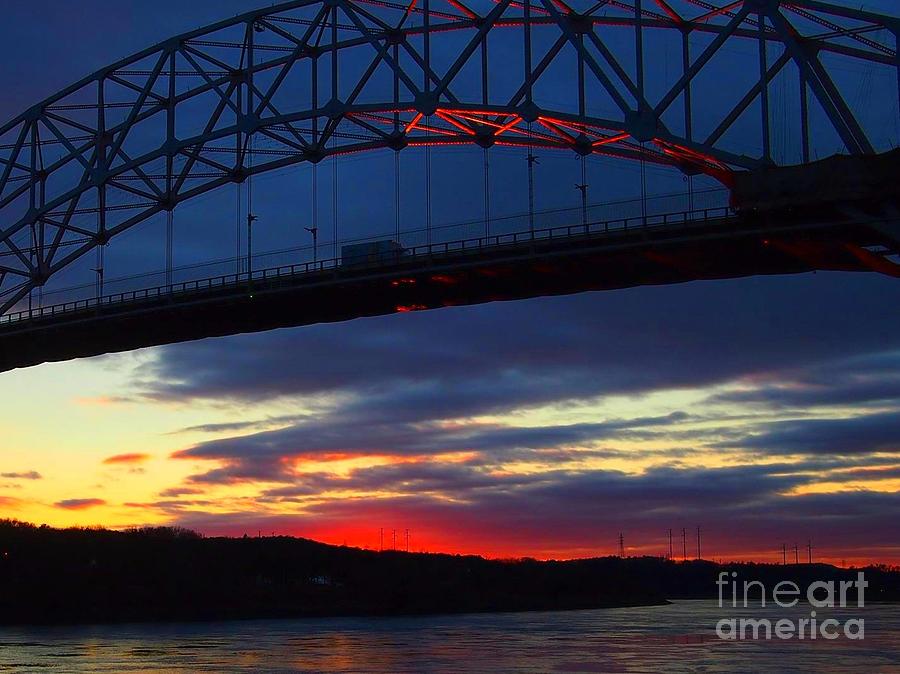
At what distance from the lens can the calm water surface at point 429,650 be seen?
116ft

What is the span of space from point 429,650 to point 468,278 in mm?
15746

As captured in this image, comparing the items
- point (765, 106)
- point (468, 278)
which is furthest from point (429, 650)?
point (765, 106)

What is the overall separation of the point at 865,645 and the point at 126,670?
2807cm

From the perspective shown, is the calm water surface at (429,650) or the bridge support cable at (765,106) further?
the calm water surface at (429,650)

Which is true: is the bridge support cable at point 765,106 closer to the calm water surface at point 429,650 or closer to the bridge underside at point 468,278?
the bridge underside at point 468,278

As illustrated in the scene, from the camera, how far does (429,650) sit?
44375 millimetres

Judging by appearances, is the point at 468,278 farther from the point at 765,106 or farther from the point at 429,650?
the point at 429,650

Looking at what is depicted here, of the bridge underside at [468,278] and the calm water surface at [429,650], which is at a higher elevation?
the bridge underside at [468,278]

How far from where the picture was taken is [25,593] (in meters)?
74.9

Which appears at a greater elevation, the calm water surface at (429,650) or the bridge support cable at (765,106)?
the bridge support cable at (765,106)

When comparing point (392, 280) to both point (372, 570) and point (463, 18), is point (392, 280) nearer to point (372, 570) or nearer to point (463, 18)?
point (463, 18)

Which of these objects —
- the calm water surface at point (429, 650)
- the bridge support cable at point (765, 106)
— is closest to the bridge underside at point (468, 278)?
the bridge support cable at point (765, 106)

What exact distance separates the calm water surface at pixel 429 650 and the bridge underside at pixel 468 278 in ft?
36.0

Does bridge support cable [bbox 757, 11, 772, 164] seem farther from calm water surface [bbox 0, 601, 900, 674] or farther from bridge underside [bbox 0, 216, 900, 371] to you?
calm water surface [bbox 0, 601, 900, 674]
